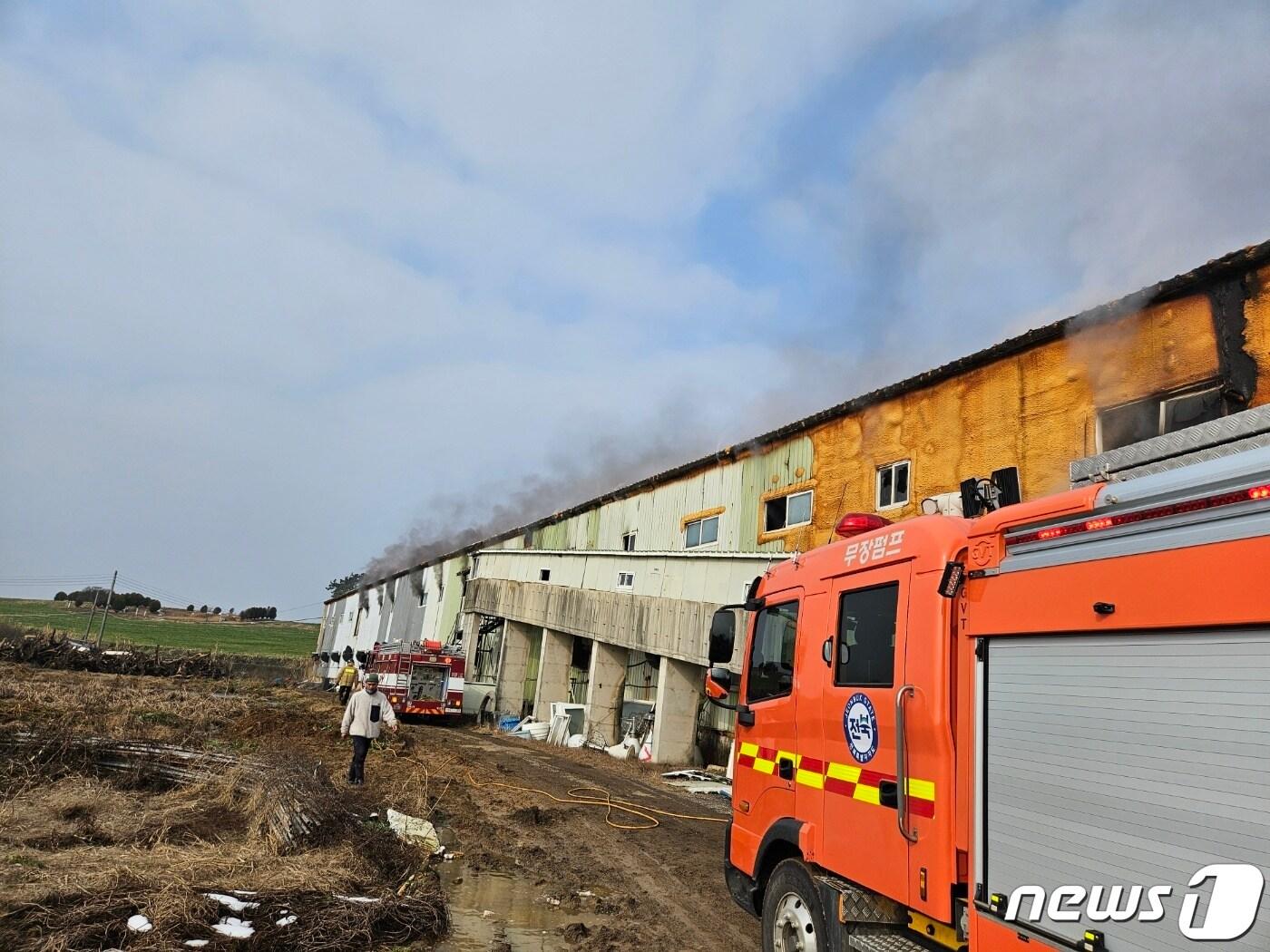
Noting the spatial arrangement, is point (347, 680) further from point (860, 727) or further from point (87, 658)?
point (860, 727)

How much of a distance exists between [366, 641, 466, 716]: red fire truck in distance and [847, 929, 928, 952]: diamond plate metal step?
74.8ft

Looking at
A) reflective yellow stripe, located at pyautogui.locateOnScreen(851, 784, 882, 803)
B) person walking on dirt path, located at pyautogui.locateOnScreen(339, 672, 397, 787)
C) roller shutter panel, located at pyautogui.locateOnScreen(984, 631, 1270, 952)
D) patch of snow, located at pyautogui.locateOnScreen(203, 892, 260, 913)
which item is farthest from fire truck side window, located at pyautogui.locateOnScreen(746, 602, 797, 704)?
person walking on dirt path, located at pyautogui.locateOnScreen(339, 672, 397, 787)

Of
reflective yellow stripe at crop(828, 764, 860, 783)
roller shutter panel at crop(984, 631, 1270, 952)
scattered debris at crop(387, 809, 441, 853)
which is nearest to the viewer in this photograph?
roller shutter panel at crop(984, 631, 1270, 952)

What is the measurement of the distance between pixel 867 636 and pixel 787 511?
14.4m

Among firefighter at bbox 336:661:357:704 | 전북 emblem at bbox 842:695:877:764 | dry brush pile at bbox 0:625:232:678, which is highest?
전북 emblem at bbox 842:695:877:764

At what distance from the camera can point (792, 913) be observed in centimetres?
537

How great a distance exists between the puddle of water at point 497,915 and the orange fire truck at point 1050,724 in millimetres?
2564

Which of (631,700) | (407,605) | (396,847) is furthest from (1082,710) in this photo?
(407,605)

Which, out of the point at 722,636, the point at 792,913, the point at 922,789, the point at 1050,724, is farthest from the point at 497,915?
the point at 1050,724

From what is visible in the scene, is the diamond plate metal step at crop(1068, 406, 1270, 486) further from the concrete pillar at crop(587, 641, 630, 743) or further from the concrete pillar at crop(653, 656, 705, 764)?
the concrete pillar at crop(587, 641, 630, 743)

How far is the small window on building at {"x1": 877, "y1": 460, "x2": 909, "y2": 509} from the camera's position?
52.3 feet

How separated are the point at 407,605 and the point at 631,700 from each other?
98.1 ft

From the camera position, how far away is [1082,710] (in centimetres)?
348

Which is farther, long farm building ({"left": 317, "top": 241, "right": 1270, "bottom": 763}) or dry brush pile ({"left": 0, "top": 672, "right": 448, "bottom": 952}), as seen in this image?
long farm building ({"left": 317, "top": 241, "right": 1270, "bottom": 763})
